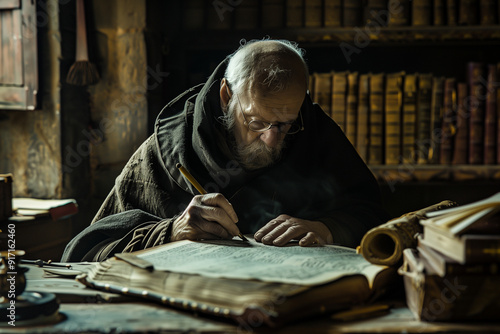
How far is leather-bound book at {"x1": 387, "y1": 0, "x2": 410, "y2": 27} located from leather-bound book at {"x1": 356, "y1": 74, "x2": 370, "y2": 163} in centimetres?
32

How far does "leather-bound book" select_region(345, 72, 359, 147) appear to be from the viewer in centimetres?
284

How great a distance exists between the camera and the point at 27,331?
79 centimetres

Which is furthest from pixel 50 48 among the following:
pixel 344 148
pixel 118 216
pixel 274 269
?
pixel 274 269

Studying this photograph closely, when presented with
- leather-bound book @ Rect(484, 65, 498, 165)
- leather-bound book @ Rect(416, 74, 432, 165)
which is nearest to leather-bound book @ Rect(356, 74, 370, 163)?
leather-bound book @ Rect(416, 74, 432, 165)

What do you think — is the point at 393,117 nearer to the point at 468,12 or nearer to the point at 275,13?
the point at 468,12

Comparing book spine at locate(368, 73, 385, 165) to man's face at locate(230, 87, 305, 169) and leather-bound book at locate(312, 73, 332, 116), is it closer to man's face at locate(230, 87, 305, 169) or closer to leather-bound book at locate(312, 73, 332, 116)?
leather-bound book at locate(312, 73, 332, 116)

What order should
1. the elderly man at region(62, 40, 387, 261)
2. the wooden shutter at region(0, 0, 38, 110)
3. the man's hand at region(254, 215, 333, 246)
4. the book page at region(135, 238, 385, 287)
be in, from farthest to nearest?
the wooden shutter at region(0, 0, 38, 110)
the elderly man at region(62, 40, 387, 261)
the man's hand at region(254, 215, 333, 246)
the book page at region(135, 238, 385, 287)

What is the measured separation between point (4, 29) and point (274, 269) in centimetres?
237

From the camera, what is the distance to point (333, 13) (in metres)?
2.83

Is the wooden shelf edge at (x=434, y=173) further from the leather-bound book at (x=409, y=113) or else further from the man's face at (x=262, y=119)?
the man's face at (x=262, y=119)

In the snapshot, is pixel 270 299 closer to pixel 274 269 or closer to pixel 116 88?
pixel 274 269

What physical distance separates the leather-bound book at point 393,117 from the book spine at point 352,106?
0.55 ft

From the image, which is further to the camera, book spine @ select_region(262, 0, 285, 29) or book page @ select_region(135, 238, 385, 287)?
book spine @ select_region(262, 0, 285, 29)

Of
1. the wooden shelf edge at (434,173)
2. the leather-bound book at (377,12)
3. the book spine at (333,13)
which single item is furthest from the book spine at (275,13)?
the wooden shelf edge at (434,173)
